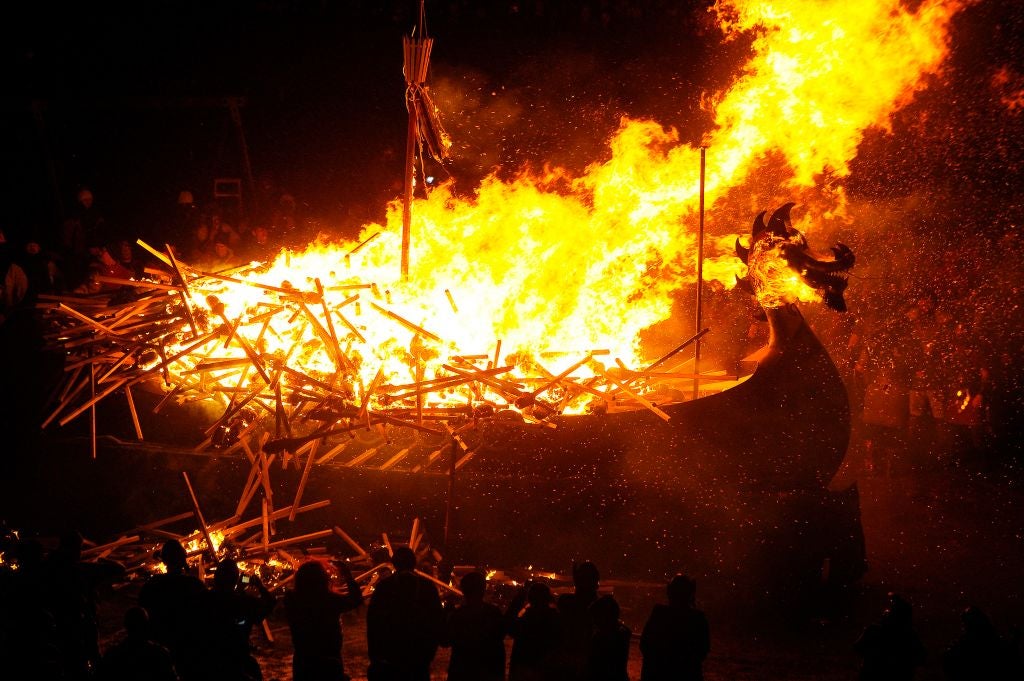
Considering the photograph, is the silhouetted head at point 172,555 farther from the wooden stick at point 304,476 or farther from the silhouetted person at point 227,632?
the wooden stick at point 304,476

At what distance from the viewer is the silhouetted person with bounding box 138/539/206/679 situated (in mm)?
4805

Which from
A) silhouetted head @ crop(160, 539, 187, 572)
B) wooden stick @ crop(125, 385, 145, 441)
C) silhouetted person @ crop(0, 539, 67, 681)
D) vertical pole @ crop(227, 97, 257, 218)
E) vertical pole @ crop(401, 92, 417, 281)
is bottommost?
silhouetted person @ crop(0, 539, 67, 681)

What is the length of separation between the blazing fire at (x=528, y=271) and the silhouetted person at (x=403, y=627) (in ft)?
8.87

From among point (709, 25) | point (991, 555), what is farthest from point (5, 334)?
point (709, 25)

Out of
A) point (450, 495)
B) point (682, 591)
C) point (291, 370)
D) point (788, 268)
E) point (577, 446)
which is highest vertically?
point (788, 268)

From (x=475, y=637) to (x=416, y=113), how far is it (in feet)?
17.8

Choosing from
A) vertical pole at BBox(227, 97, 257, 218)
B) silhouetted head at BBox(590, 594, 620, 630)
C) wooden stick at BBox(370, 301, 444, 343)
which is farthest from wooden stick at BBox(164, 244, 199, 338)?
vertical pole at BBox(227, 97, 257, 218)

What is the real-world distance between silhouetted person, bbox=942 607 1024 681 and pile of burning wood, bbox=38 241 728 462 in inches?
120

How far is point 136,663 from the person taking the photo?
4090mm

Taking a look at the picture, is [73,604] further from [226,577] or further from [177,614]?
[226,577]

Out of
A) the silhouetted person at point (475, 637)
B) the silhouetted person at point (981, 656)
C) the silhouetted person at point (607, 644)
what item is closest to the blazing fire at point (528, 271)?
the silhouetted person at point (475, 637)

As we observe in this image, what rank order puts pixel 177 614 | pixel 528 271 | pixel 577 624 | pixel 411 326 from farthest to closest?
pixel 528 271 < pixel 411 326 < pixel 177 614 < pixel 577 624

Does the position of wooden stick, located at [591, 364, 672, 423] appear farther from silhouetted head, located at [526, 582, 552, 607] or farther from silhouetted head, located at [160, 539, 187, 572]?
silhouetted head, located at [160, 539, 187, 572]

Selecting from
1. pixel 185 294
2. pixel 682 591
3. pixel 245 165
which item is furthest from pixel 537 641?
pixel 245 165
